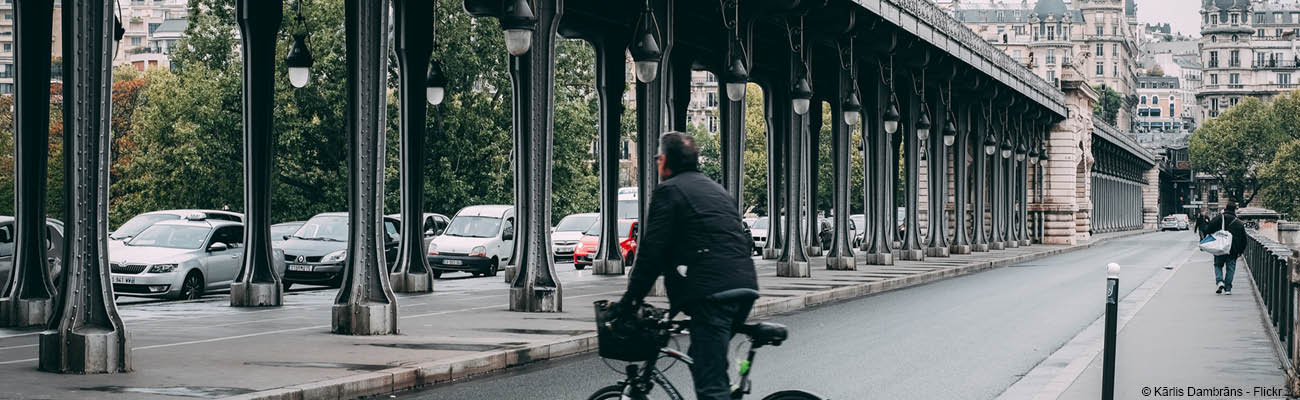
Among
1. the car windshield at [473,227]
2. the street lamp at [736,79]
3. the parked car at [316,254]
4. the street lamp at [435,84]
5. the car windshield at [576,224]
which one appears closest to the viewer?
the street lamp at [736,79]

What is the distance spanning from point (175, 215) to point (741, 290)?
69.0 ft

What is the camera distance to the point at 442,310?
20.5 m

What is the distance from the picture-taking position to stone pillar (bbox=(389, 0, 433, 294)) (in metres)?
24.1

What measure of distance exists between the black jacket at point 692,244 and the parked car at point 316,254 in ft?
67.4

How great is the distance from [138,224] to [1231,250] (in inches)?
738

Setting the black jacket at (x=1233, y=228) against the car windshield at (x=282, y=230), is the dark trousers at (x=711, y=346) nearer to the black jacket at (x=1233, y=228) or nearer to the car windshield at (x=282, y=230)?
the black jacket at (x=1233, y=228)

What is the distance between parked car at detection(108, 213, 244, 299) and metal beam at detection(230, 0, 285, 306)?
2920 mm

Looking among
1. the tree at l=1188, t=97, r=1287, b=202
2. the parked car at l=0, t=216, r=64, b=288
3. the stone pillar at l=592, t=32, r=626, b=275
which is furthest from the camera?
the tree at l=1188, t=97, r=1287, b=202

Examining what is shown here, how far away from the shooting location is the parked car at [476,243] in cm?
3381

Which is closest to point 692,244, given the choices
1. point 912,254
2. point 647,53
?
point 647,53

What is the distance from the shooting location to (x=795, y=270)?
3172cm

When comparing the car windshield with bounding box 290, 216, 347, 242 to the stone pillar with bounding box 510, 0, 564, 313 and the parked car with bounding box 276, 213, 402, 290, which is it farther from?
the stone pillar with bounding box 510, 0, 564, 313

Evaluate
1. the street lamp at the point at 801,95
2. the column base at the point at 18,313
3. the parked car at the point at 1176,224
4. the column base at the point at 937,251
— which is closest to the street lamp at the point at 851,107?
the street lamp at the point at 801,95

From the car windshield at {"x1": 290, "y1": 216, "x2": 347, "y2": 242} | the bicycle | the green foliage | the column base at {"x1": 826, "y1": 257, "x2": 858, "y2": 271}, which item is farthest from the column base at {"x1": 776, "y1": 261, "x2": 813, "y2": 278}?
the green foliage
